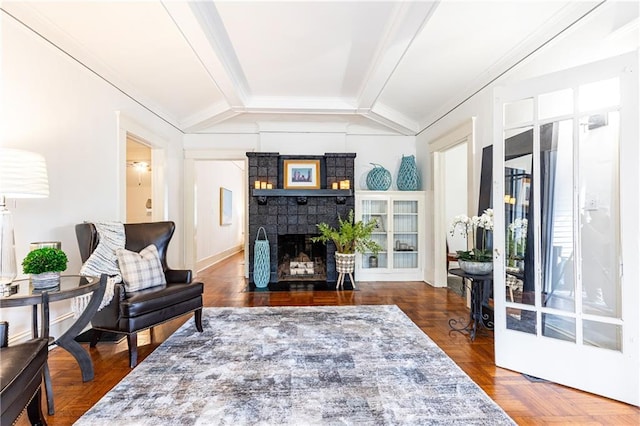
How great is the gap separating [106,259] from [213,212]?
4434 mm

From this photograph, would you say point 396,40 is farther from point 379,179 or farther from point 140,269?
point 140,269

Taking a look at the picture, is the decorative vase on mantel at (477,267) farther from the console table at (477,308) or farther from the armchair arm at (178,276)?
the armchair arm at (178,276)

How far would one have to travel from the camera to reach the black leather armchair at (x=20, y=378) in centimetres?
117

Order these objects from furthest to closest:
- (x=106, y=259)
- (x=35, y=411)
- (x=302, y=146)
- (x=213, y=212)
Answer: (x=213, y=212) → (x=302, y=146) → (x=106, y=259) → (x=35, y=411)

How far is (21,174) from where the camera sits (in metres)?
1.81

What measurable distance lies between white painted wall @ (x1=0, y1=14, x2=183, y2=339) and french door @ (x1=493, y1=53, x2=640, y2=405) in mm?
3546

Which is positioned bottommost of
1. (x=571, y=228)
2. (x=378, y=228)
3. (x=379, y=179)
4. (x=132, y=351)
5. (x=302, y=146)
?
(x=132, y=351)

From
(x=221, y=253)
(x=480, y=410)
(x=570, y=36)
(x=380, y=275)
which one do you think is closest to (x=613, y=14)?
(x=570, y=36)

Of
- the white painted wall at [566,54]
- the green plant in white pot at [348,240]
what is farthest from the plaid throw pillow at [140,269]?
the white painted wall at [566,54]

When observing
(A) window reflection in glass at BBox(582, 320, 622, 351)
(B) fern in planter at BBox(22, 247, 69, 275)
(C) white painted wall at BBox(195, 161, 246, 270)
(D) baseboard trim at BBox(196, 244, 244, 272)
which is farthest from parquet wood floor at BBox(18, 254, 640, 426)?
(C) white painted wall at BBox(195, 161, 246, 270)

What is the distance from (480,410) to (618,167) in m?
1.67

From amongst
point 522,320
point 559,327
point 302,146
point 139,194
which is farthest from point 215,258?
point 559,327

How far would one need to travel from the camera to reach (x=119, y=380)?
2.02m

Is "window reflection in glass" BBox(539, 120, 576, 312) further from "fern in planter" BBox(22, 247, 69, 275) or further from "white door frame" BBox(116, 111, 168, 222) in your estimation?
"white door frame" BBox(116, 111, 168, 222)
